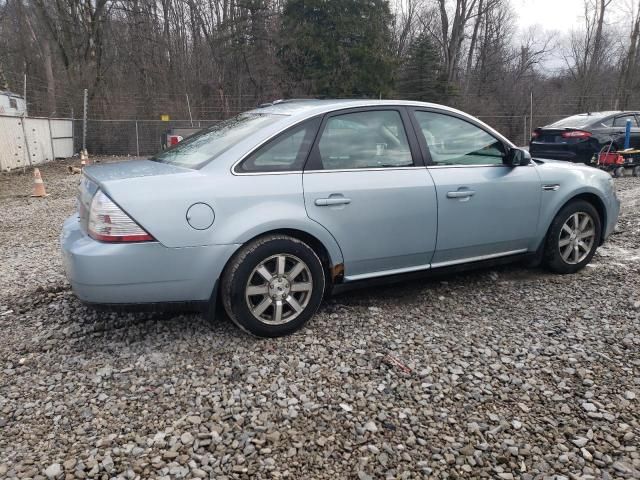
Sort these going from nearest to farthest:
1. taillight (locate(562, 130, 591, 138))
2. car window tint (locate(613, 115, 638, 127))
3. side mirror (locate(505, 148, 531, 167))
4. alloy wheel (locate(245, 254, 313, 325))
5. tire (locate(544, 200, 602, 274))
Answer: alloy wheel (locate(245, 254, 313, 325)) → side mirror (locate(505, 148, 531, 167)) → tire (locate(544, 200, 602, 274)) → taillight (locate(562, 130, 591, 138)) → car window tint (locate(613, 115, 638, 127))

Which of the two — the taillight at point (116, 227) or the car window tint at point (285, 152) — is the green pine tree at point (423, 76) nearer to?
the car window tint at point (285, 152)

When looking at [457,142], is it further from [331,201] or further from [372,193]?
[331,201]

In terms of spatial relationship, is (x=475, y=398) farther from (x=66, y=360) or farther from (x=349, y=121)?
(x=66, y=360)

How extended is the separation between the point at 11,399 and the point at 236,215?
1581mm

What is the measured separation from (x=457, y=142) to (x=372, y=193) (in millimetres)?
1035

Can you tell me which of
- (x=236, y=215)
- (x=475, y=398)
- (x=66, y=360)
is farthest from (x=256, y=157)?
(x=475, y=398)

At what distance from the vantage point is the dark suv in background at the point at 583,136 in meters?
11.0

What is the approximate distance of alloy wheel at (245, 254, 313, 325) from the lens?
3203 mm

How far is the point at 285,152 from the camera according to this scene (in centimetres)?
336

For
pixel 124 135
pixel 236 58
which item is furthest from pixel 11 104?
pixel 236 58

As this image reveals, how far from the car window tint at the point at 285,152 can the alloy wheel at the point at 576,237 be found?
2.54 m

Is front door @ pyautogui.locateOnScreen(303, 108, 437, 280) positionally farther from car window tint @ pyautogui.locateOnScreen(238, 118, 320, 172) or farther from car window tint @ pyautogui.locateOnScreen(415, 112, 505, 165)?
car window tint @ pyautogui.locateOnScreen(415, 112, 505, 165)

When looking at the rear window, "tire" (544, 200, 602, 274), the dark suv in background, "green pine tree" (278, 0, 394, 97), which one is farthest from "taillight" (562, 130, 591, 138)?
"green pine tree" (278, 0, 394, 97)

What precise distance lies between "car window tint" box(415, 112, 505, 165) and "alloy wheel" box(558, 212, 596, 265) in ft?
3.18
